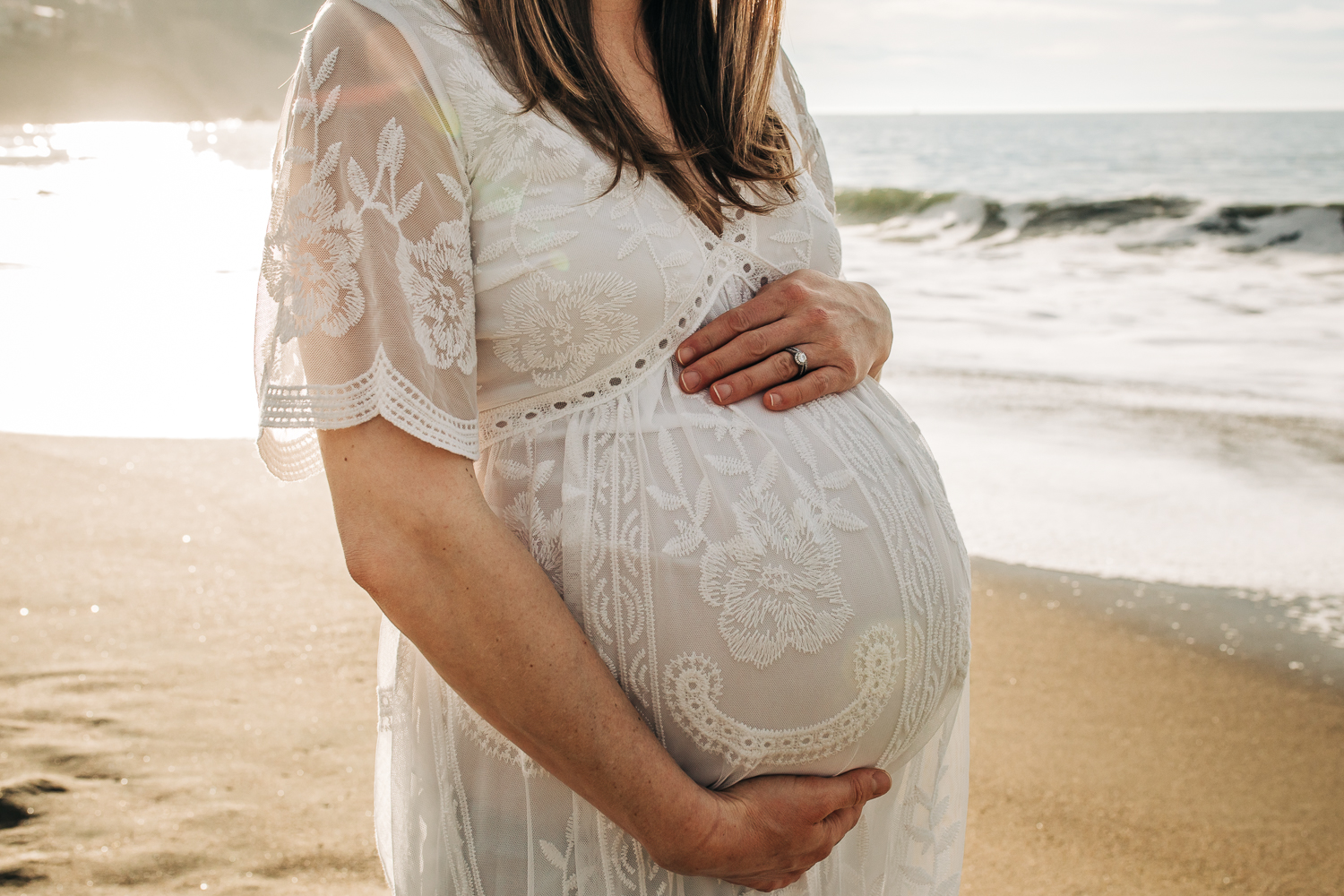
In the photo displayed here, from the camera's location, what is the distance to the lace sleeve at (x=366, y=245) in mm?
809

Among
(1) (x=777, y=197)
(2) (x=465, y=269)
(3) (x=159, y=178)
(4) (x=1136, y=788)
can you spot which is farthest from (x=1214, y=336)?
(3) (x=159, y=178)

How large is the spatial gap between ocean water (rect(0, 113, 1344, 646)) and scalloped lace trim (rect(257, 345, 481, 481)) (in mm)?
3015

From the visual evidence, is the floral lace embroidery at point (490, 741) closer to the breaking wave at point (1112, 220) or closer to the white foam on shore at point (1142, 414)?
the white foam on shore at point (1142, 414)

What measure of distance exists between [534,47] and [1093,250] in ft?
42.3

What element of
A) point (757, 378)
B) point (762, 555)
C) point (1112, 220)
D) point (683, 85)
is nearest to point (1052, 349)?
point (683, 85)

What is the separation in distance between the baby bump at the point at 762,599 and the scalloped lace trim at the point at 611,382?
0.05 m

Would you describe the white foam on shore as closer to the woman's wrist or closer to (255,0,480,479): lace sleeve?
the woman's wrist

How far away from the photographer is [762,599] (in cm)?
97

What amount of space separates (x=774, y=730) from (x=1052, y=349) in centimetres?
655

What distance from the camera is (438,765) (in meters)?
1.05

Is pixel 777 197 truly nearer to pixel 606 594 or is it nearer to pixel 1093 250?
pixel 606 594

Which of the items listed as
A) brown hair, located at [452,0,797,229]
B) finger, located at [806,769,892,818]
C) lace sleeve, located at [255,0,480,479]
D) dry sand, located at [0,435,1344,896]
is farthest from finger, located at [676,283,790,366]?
dry sand, located at [0,435,1344,896]

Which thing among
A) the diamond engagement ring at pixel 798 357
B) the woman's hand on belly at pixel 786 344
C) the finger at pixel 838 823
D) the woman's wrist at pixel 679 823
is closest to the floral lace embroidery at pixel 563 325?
the woman's hand on belly at pixel 786 344

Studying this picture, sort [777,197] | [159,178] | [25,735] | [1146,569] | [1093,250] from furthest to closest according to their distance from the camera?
1. [159,178]
2. [1093,250]
3. [1146,569]
4. [25,735]
5. [777,197]
